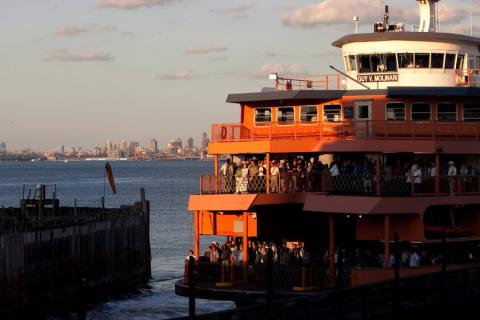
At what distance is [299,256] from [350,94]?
6182mm

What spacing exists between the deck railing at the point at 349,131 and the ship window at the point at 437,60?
2.67 m

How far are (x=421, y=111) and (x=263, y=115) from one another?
227 inches

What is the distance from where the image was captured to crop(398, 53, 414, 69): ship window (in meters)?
45.4

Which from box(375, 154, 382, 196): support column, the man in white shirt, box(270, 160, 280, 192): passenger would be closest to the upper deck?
the man in white shirt

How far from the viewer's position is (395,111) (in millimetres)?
44125

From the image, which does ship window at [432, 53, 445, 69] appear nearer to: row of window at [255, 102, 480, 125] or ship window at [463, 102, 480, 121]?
row of window at [255, 102, 480, 125]

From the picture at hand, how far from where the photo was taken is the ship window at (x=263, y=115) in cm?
4591

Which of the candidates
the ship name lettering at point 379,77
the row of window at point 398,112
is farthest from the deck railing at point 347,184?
the ship name lettering at point 379,77

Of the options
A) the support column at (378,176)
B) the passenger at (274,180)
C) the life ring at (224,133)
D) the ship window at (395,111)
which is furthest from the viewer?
the life ring at (224,133)

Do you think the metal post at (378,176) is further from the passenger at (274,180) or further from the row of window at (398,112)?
the row of window at (398,112)

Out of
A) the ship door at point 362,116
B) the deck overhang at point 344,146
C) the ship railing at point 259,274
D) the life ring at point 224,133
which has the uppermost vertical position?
the ship door at point 362,116

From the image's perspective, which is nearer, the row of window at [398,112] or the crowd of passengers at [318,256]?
the crowd of passengers at [318,256]

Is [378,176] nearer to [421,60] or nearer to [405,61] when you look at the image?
[405,61]

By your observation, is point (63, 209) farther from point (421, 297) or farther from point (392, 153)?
point (421, 297)
